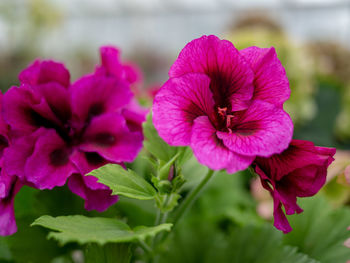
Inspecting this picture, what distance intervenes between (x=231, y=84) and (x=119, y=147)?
0.29 ft

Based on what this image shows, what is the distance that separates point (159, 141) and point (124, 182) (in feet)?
0.15

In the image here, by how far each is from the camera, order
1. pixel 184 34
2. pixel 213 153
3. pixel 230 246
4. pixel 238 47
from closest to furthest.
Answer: pixel 213 153 < pixel 230 246 < pixel 238 47 < pixel 184 34


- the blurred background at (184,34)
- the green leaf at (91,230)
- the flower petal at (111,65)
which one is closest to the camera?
the green leaf at (91,230)

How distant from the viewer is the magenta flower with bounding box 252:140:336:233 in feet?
0.72

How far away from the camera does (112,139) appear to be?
0.91 ft

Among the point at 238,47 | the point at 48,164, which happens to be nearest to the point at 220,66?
the point at 48,164

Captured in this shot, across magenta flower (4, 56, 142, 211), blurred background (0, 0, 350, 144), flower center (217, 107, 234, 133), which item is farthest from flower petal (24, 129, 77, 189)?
blurred background (0, 0, 350, 144)

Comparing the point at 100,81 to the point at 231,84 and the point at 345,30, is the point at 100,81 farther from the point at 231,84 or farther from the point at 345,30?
the point at 345,30

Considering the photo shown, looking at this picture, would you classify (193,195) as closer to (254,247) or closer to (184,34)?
(254,247)

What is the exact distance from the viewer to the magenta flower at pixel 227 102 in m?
0.21

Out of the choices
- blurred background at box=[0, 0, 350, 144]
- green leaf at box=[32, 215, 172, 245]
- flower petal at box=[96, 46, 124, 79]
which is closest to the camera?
green leaf at box=[32, 215, 172, 245]

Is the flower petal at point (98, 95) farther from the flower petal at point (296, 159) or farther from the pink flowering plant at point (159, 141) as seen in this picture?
the flower petal at point (296, 159)

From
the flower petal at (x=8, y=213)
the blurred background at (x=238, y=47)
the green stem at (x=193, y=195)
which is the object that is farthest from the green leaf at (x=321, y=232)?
the flower petal at (x=8, y=213)

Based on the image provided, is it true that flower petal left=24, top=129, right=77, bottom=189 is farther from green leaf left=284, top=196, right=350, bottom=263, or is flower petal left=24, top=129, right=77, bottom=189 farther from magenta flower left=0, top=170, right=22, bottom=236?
green leaf left=284, top=196, right=350, bottom=263
